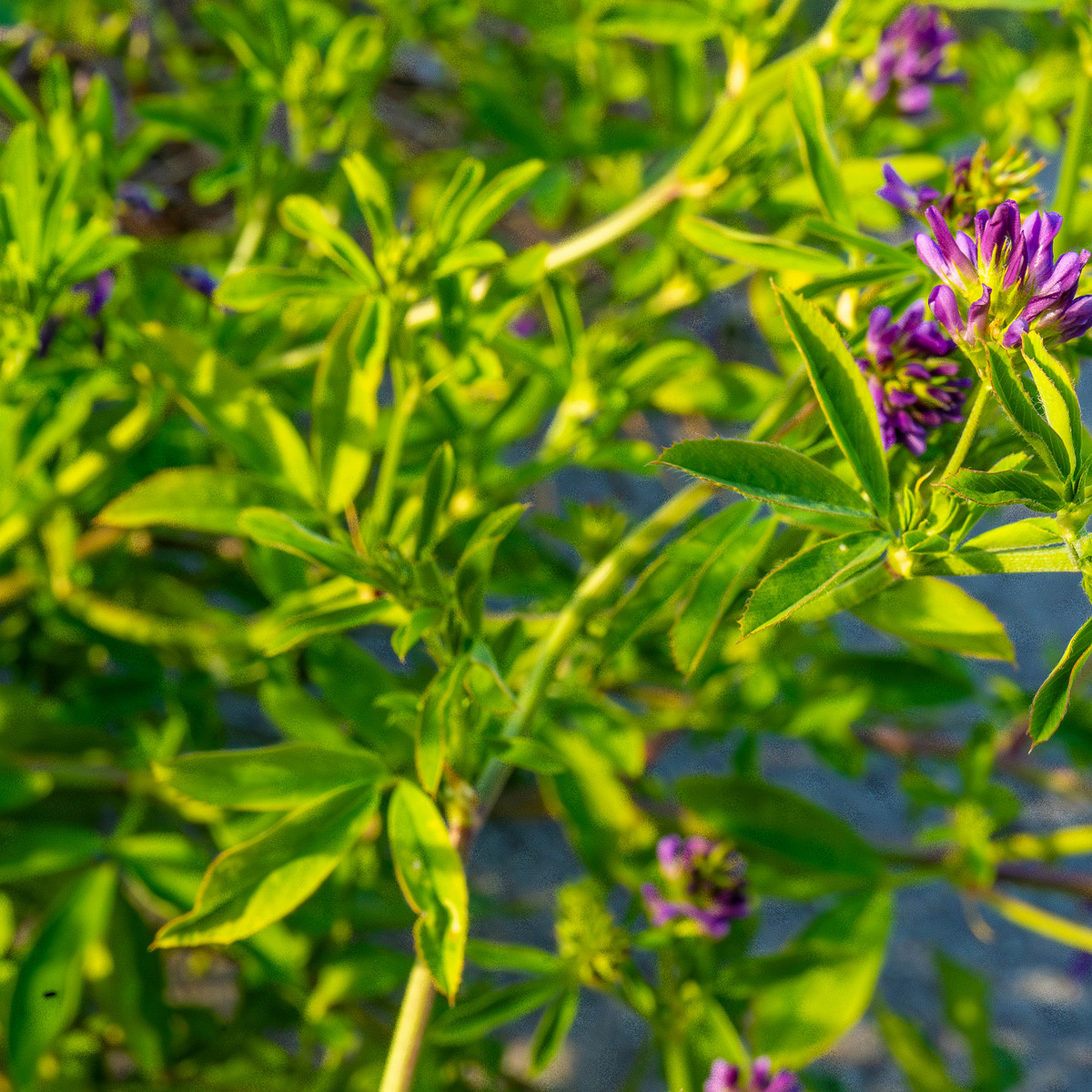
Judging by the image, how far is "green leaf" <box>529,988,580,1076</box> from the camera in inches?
32.7

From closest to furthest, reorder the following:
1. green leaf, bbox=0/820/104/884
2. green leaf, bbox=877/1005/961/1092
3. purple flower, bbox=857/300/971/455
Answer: purple flower, bbox=857/300/971/455 < green leaf, bbox=0/820/104/884 < green leaf, bbox=877/1005/961/1092

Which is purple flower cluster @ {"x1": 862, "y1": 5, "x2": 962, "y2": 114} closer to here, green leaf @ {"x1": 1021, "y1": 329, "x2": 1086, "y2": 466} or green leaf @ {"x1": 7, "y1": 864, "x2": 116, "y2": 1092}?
green leaf @ {"x1": 1021, "y1": 329, "x2": 1086, "y2": 466}

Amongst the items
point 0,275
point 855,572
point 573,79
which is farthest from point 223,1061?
point 573,79

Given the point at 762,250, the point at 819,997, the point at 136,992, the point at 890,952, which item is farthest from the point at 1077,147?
the point at 890,952

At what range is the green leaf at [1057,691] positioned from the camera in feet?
1.62

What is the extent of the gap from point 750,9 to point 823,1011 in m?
A: 1.00

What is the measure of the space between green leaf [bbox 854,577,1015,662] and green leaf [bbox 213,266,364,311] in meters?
0.48

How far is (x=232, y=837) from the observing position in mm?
1035

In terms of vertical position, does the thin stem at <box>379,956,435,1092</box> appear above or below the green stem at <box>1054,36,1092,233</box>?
below

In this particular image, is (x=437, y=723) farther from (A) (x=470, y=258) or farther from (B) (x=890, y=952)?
(B) (x=890, y=952)

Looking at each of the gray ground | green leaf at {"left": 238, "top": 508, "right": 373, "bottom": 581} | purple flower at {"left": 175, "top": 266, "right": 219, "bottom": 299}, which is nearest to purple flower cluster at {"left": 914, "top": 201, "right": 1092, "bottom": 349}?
green leaf at {"left": 238, "top": 508, "right": 373, "bottom": 581}

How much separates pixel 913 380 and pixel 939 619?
6.5 inches

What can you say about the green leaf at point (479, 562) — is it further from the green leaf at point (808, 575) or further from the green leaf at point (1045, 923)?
the green leaf at point (1045, 923)

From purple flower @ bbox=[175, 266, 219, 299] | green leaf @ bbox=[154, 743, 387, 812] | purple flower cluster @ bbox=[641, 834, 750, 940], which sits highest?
purple flower @ bbox=[175, 266, 219, 299]
